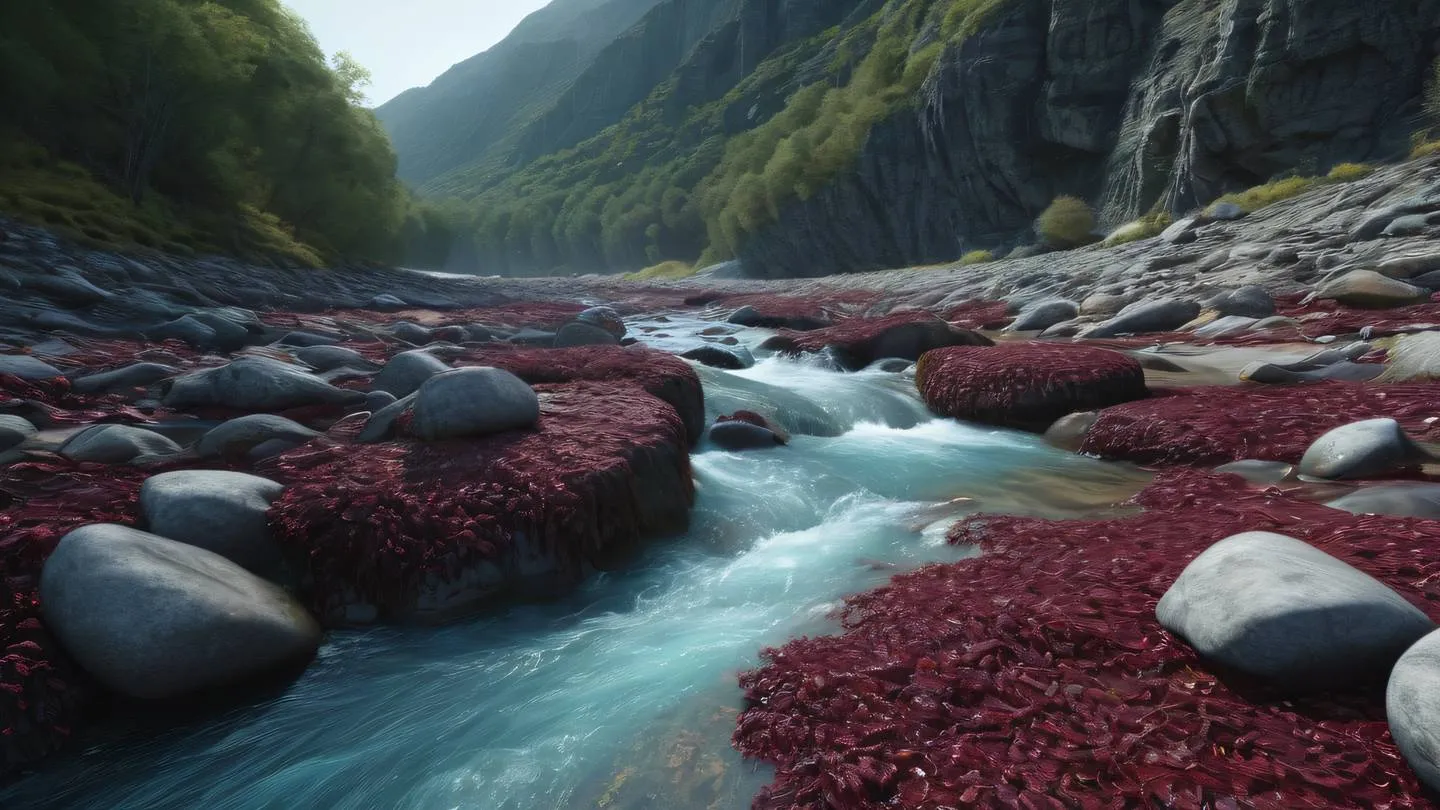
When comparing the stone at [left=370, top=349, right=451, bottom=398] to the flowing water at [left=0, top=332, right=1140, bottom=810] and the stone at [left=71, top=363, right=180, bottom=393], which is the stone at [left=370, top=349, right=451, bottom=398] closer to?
the stone at [left=71, top=363, right=180, bottom=393]

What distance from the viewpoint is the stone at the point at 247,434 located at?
526 centimetres

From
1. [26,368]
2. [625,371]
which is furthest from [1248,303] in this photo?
[26,368]

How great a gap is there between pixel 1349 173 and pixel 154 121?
3701cm

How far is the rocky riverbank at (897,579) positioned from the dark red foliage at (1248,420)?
0.04 meters

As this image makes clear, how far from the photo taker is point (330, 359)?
9.10 meters

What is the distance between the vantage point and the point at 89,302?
11172 millimetres

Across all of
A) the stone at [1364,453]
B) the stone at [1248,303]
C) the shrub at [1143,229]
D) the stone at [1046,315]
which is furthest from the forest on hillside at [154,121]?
the shrub at [1143,229]

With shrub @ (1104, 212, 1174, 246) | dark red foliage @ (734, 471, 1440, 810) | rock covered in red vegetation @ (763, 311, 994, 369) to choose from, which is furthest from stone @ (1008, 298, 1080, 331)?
dark red foliage @ (734, 471, 1440, 810)

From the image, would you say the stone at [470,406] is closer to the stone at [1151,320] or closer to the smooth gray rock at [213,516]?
the smooth gray rock at [213,516]

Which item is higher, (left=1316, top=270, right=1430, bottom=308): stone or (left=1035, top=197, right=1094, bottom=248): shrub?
(left=1035, top=197, right=1094, bottom=248): shrub

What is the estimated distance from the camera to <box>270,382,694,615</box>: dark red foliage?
4191 millimetres

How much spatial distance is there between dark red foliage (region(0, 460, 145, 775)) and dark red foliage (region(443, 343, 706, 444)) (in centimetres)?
421

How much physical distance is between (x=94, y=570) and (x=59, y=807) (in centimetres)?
101

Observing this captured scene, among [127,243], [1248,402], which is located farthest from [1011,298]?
[127,243]
